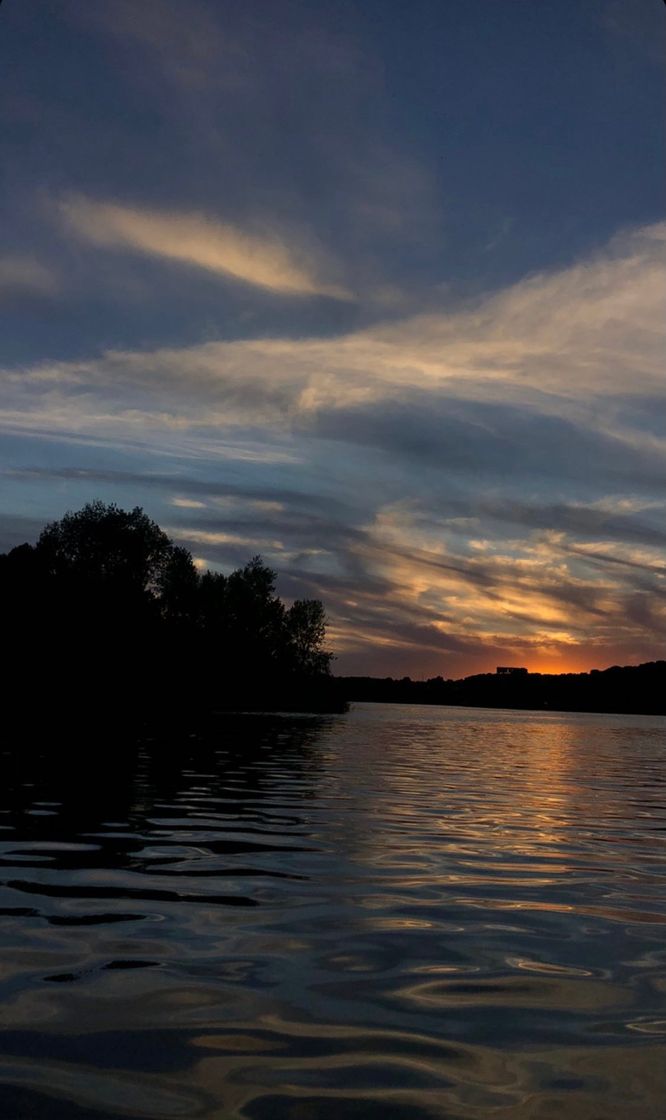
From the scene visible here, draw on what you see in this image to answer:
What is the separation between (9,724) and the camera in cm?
4616

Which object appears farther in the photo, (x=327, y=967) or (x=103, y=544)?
(x=103, y=544)

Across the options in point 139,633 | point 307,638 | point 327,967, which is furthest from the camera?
point 307,638

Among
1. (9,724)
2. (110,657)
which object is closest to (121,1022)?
(9,724)

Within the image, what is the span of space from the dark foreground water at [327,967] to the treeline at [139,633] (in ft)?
146

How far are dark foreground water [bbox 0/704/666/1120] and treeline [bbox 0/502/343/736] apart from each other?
44.4m

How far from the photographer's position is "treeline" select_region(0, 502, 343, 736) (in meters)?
78.8

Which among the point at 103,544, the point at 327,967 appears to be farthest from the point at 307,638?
the point at 327,967

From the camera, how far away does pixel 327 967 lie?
7.23 meters

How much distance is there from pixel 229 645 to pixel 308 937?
331 ft

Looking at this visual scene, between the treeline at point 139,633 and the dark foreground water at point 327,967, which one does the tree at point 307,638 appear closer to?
the treeline at point 139,633

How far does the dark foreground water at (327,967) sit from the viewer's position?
4.95 metres

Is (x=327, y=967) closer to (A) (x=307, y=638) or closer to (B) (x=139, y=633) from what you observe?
(B) (x=139, y=633)

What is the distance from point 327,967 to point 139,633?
86.6 m

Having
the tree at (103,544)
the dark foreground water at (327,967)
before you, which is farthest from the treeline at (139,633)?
the dark foreground water at (327,967)
